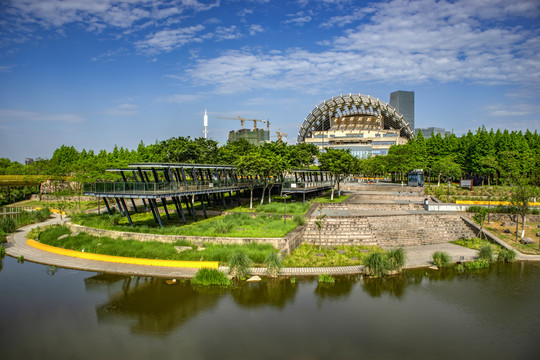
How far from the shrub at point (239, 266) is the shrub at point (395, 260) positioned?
31.5ft

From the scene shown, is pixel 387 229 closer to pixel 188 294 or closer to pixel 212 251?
pixel 212 251

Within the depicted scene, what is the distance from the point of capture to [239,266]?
77.3ft

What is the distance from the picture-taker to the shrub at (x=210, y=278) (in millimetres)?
22644

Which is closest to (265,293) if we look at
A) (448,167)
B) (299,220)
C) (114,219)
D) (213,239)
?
(213,239)

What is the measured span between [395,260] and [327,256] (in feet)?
16.9

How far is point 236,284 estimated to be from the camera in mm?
22797

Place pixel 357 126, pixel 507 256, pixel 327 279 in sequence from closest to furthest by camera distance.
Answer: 1. pixel 327 279
2. pixel 507 256
3. pixel 357 126

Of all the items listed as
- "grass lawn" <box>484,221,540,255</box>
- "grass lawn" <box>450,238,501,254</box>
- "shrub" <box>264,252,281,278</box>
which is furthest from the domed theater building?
"shrub" <box>264,252,281,278</box>

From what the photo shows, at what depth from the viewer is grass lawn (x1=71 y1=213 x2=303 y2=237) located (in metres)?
30.6

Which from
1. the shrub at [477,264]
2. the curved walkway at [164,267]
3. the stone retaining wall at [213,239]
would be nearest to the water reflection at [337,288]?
the curved walkway at [164,267]

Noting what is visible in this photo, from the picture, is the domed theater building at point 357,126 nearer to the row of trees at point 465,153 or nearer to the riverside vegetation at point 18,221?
the row of trees at point 465,153

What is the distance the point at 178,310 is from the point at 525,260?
2659 centimetres

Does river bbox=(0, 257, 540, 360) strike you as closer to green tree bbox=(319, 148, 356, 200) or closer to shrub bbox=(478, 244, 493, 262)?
shrub bbox=(478, 244, 493, 262)

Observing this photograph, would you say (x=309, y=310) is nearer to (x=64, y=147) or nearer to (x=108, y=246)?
(x=108, y=246)
